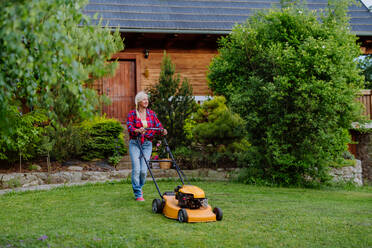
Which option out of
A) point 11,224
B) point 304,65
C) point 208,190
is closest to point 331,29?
point 304,65

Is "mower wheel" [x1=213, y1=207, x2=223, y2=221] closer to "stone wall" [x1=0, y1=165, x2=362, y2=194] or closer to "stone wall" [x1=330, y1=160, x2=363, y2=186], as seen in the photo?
"stone wall" [x1=0, y1=165, x2=362, y2=194]

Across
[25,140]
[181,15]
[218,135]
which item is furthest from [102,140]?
[181,15]

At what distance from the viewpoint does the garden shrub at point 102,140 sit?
10125mm

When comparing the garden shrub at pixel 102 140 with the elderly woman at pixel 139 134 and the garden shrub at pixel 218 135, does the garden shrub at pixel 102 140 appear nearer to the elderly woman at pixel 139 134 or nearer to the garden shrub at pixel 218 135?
the garden shrub at pixel 218 135

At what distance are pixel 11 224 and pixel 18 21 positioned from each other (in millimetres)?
3572

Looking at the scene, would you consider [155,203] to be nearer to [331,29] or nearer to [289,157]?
[289,157]

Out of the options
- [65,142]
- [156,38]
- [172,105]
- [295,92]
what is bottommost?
[65,142]


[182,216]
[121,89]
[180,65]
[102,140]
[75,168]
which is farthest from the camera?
[180,65]

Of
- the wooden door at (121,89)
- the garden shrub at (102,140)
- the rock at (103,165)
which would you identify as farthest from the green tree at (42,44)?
the wooden door at (121,89)

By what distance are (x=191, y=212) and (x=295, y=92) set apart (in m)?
4.49

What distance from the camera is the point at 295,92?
8.52m

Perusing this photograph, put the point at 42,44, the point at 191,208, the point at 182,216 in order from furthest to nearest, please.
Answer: the point at 191,208 < the point at 182,216 < the point at 42,44

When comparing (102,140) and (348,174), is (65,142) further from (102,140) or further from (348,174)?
(348,174)

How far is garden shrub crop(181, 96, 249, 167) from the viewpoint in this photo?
9.86 m
